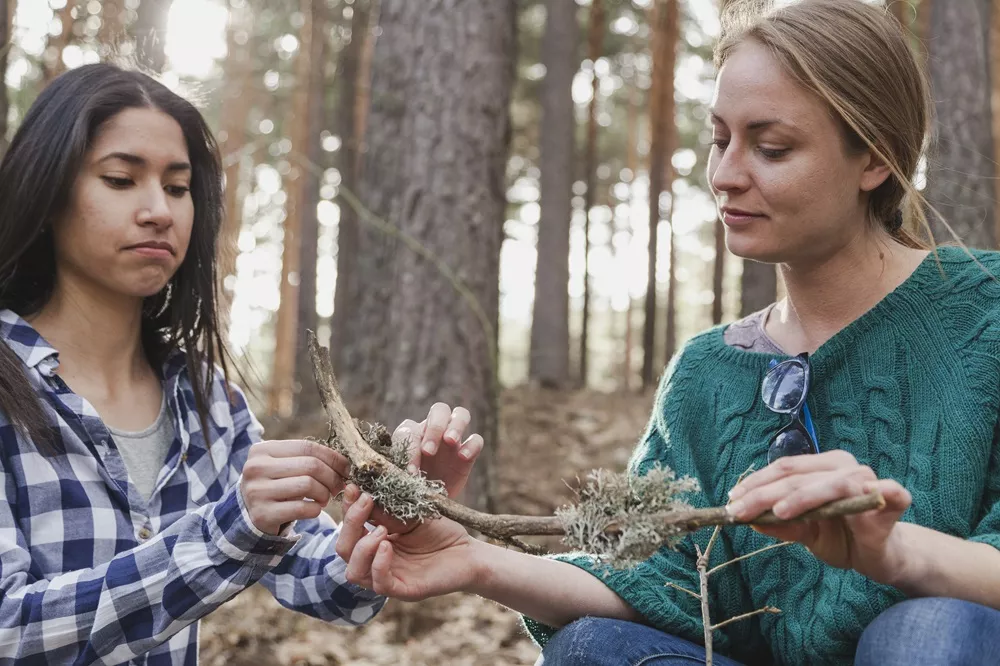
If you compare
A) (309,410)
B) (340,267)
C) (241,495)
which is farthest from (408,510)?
(340,267)

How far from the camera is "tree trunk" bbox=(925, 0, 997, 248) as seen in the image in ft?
17.7

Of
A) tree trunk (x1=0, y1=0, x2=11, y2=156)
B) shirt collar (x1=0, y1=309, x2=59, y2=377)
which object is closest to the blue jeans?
shirt collar (x1=0, y1=309, x2=59, y2=377)

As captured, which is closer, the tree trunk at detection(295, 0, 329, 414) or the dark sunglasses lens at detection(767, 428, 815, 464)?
the dark sunglasses lens at detection(767, 428, 815, 464)

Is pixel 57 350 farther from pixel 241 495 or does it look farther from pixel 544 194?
pixel 544 194

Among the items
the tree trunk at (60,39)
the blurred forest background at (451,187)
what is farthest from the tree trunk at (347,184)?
the tree trunk at (60,39)

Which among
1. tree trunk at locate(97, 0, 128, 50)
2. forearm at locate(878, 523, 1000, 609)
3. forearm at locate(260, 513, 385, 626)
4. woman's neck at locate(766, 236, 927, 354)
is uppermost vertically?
tree trunk at locate(97, 0, 128, 50)

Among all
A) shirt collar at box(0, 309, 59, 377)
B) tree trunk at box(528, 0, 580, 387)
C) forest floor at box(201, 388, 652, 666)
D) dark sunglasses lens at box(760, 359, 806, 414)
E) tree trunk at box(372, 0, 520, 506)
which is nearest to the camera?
dark sunglasses lens at box(760, 359, 806, 414)

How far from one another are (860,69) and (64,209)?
6.75ft

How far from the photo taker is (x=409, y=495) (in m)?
1.84

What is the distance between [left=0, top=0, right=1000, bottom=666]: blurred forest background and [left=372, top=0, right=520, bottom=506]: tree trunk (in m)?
0.01

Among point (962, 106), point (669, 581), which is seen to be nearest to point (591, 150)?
point (962, 106)

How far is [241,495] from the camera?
190 centimetres

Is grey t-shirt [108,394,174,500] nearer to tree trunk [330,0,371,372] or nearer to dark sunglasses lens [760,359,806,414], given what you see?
dark sunglasses lens [760,359,806,414]

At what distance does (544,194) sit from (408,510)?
10.1m
